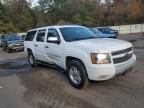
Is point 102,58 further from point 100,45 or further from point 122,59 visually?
point 122,59

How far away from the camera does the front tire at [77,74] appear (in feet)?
23.7

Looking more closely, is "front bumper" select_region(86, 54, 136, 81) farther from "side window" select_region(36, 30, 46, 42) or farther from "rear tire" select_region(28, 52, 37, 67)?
"rear tire" select_region(28, 52, 37, 67)

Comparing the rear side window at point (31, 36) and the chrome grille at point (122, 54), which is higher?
the rear side window at point (31, 36)

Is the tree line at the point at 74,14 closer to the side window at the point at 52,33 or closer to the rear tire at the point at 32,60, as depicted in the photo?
the rear tire at the point at 32,60

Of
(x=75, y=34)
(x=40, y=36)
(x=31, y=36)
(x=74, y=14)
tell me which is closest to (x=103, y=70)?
(x=75, y=34)

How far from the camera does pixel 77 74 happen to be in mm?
7504

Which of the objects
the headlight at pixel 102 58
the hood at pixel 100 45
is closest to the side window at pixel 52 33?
the hood at pixel 100 45

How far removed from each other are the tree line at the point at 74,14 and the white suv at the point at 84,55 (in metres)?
52.7

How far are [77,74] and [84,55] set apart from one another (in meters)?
0.73

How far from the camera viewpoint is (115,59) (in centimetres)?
696

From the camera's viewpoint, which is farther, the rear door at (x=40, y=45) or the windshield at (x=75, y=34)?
the rear door at (x=40, y=45)

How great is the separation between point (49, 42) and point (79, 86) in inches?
93.7

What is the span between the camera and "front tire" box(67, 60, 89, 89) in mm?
7212

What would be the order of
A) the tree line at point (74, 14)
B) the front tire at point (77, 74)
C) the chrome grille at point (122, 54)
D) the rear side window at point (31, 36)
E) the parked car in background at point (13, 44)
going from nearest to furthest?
1. the chrome grille at point (122, 54)
2. the front tire at point (77, 74)
3. the rear side window at point (31, 36)
4. the parked car in background at point (13, 44)
5. the tree line at point (74, 14)
